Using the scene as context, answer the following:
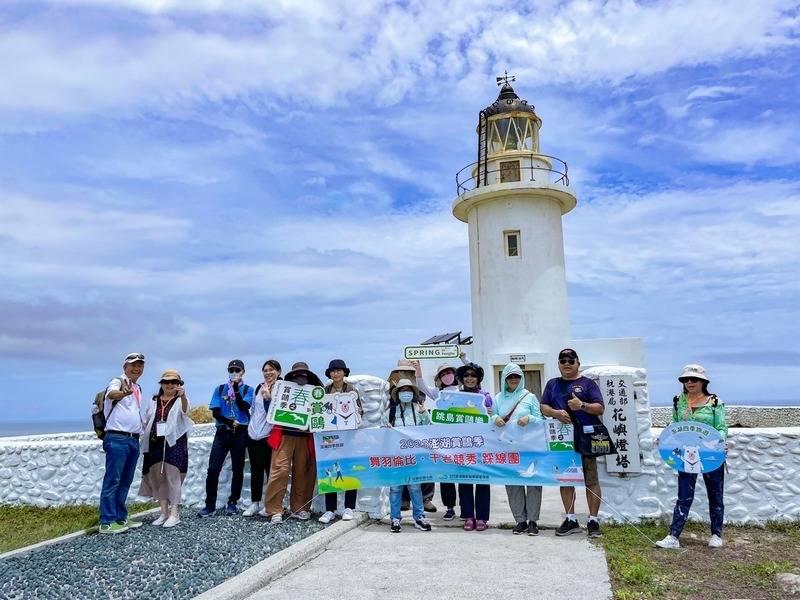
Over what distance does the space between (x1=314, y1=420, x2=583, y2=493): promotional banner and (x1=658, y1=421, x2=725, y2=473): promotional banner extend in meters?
0.95

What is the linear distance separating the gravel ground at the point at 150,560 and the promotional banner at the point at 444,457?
2.50ft

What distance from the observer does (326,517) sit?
7.25m

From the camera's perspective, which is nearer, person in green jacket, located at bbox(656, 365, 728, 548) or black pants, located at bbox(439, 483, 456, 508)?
person in green jacket, located at bbox(656, 365, 728, 548)

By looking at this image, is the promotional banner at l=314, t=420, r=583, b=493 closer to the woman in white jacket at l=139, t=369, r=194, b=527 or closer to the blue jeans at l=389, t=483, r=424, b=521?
the blue jeans at l=389, t=483, r=424, b=521

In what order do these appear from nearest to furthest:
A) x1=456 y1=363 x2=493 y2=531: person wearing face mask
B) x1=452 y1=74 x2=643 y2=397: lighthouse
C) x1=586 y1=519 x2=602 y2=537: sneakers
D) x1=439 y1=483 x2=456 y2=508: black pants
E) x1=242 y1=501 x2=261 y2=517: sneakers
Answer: x1=586 y1=519 x2=602 y2=537: sneakers < x1=456 y1=363 x2=493 y2=531: person wearing face mask < x1=242 y1=501 x2=261 y2=517: sneakers < x1=439 y1=483 x2=456 y2=508: black pants < x1=452 y1=74 x2=643 y2=397: lighthouse

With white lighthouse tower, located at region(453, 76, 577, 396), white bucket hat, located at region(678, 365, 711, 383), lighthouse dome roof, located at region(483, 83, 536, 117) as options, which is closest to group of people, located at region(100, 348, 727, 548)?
white bucket hat, located at region(678, 365, 711, 383)

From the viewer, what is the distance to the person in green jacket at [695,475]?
6191mm

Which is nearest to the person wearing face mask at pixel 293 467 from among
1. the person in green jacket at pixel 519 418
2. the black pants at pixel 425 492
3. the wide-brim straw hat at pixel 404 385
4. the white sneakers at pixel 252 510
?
the white sneakers at pixel 252 510

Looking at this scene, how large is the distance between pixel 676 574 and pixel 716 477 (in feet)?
4.26

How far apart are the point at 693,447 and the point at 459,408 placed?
242cm

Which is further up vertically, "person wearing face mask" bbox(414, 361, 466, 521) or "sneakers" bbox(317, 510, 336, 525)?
"person wearing face mask" bbox(414, 361, 466, 521)

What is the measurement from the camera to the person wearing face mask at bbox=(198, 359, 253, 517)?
753 centimetres

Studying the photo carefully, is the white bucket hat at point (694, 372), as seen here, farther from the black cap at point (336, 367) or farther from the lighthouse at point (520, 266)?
the lighthouse at point (520, 266)

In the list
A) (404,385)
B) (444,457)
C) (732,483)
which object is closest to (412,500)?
(444,457)
